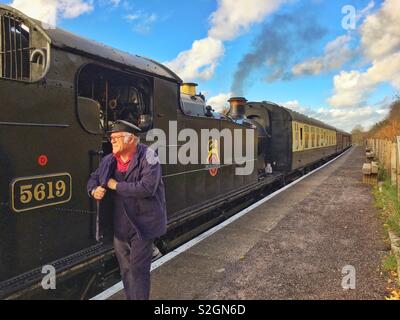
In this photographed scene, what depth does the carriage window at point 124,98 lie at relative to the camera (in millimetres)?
4578

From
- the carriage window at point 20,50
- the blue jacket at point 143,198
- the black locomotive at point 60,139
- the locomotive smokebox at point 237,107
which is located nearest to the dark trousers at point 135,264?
the blue jacket at point 143,198

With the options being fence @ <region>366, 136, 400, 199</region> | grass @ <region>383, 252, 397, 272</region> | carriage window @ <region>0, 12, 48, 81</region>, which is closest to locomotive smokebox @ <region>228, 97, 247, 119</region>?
fence @ <region>366, 136, 400, 199</region>

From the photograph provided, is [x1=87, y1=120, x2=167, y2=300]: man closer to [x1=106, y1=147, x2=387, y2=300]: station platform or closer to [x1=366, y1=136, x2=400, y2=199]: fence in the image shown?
[x1=106, y1=147, x2=387, y2=300]: station platform

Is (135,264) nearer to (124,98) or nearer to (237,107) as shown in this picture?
(124,98)

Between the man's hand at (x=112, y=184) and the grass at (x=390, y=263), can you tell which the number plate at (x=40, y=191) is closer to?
the man's hand at (x=112, y=184)

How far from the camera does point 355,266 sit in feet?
15.6

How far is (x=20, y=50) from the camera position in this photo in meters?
3.40

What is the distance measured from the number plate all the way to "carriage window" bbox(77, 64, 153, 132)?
4.36 feet

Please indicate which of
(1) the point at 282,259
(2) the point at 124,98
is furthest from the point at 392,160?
(2) the point at 124,98

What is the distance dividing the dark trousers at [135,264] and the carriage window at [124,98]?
75.6 inches

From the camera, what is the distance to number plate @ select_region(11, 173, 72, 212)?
114 inches

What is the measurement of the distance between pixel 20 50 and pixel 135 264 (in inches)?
93.6

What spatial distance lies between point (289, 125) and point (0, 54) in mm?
10660
